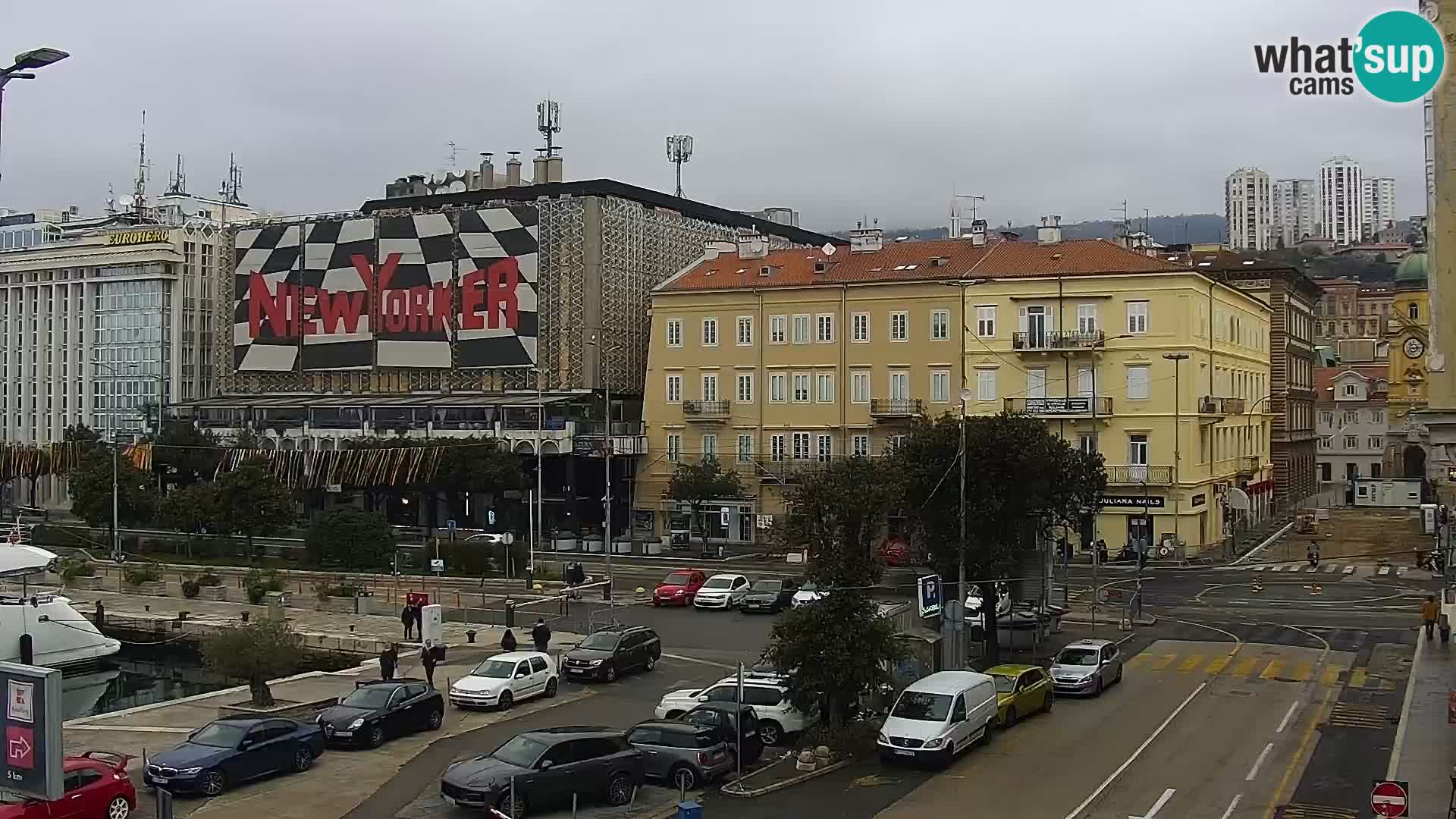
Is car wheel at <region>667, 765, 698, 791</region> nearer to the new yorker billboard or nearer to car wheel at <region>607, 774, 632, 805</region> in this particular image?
car wheel at <region>607, 774, 632, 805</region>

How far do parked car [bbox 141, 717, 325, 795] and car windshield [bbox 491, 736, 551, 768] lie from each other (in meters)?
4.85

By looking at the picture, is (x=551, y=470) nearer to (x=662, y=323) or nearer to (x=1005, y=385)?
(x=662, y=323)

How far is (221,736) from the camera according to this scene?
25.3m

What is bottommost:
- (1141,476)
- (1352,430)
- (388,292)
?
(1141,476)

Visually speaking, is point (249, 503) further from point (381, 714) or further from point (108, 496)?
point (381, 714)

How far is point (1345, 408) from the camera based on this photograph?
402ft

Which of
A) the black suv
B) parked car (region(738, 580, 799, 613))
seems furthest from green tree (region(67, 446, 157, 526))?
the black suv

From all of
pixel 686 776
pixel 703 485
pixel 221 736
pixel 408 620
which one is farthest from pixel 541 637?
pixel 703 485

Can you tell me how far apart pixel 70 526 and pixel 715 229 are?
46590 mm

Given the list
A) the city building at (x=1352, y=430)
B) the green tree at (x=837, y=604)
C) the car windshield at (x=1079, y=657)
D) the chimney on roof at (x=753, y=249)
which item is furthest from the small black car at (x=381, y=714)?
the city building at (x=1352, y=430)

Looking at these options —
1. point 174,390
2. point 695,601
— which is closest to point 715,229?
point 174,390

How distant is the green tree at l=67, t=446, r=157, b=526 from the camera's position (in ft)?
246

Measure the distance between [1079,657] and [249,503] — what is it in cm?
4560

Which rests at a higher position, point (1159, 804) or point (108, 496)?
point (108, 496)
